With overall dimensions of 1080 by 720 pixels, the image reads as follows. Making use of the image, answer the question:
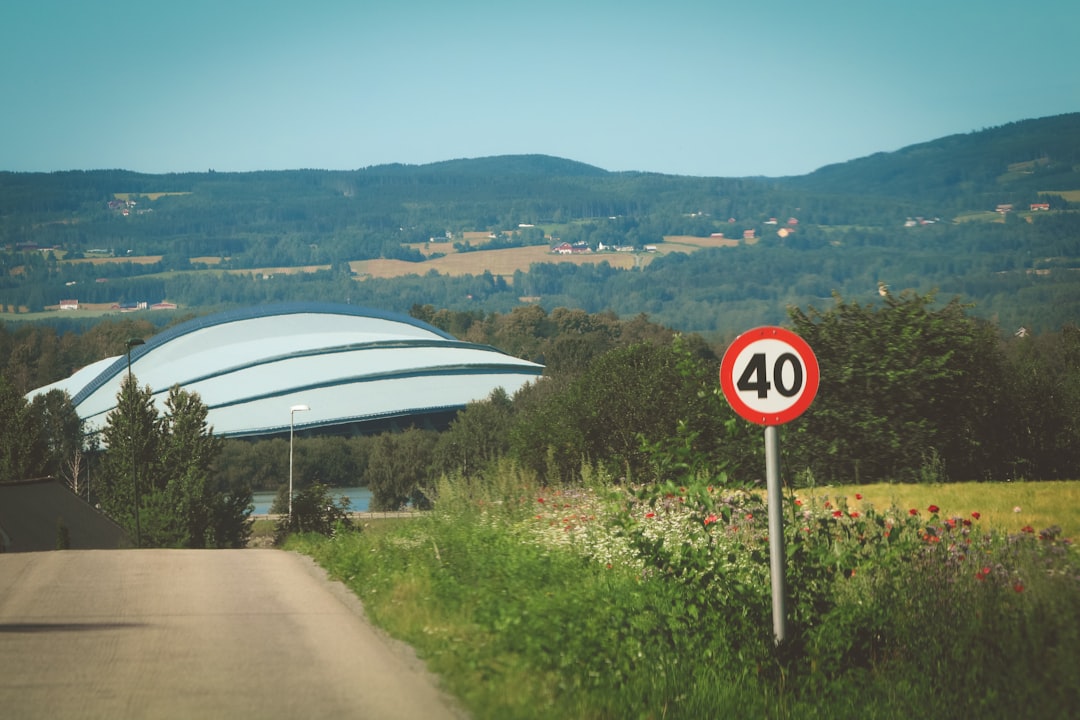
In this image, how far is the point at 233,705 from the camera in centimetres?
802

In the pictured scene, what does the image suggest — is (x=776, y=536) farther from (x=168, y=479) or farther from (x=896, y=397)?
(x=168, y=479)

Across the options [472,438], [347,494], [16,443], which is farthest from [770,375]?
[347,494]

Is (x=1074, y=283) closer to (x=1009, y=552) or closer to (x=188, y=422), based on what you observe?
(x=188, y=422)

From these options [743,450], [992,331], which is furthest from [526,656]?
[992,331]

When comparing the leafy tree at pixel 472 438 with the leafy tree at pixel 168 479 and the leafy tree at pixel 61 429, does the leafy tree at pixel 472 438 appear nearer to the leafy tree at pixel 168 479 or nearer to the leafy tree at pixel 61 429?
the leafy tree at pixel 168 479

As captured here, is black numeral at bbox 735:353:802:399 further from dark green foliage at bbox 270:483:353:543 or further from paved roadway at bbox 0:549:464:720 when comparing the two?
dark green foliage at bbox 270:483:353:543

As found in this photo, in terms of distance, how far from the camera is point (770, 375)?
848 cm

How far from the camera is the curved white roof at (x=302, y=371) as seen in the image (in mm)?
116188

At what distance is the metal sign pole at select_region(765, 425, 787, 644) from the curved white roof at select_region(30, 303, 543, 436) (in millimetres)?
100289

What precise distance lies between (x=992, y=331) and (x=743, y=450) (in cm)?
848

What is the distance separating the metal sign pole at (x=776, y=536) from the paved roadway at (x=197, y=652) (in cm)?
226

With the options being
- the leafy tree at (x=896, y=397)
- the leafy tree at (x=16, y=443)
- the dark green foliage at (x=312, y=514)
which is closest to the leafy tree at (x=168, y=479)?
the leafy tree at (x=16, y=443)

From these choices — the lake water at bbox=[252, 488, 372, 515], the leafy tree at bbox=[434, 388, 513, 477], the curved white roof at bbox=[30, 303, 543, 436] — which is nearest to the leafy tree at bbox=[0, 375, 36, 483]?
the leafy tree at bbox=[434, 388, 513, 477]

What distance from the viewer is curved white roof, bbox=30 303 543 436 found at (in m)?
116
